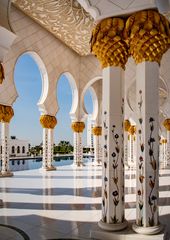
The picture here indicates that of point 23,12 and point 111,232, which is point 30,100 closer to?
point 23,12

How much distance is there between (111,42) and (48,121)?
7.62 m

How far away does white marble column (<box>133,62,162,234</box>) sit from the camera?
2715 millimetres

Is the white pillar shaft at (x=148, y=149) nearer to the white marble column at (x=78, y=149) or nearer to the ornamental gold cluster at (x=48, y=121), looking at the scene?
the ornamental gold cluster at (x=48, y=121)

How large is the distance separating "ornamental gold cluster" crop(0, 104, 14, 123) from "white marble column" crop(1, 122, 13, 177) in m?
0.19

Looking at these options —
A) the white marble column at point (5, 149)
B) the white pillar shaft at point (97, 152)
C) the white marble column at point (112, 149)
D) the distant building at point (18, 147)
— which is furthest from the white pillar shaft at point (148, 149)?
the distant building at point (18, 147)

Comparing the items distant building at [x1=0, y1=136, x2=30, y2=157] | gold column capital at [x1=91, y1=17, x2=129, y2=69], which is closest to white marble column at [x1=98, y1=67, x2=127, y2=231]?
gold column capital at [x1=91, y1=17, x2=129, y2=69]

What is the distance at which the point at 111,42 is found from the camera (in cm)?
294

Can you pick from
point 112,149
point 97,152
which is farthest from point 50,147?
point 112,149

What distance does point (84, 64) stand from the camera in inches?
470

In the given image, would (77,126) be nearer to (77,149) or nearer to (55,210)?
(77,149)

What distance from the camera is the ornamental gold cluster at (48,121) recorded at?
33.5 ft

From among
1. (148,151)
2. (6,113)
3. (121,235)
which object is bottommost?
(121,235)

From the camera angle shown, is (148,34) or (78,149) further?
(78,149)

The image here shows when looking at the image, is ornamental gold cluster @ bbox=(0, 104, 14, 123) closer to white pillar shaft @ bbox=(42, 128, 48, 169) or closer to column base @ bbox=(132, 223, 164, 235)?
white pillar shaft @ bbox=(42, 128, 48, 169)
